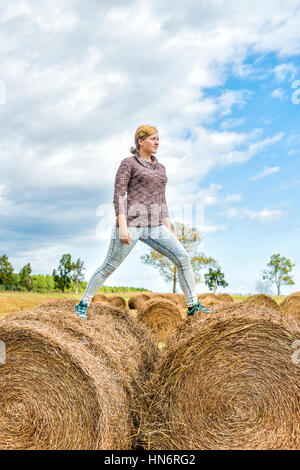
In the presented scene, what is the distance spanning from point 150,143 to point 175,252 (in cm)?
112

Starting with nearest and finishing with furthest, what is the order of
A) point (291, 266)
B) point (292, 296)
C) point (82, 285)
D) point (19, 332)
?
point (19, 332)
point (292, 296)
point (82, 285)
point (291, 266)

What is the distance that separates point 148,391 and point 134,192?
1.87 m

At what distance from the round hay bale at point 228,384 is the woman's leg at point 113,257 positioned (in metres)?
1.16

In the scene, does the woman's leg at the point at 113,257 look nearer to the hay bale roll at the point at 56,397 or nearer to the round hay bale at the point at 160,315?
the hay bale roll at the point at 56,397

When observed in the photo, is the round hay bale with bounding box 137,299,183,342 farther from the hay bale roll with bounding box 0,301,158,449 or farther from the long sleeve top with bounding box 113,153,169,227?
the hay bale roll with bounding box 0,301,158,449

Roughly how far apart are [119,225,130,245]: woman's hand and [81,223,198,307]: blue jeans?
0.19ft

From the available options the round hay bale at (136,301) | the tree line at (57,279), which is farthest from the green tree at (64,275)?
the round hay bale at (136,301)

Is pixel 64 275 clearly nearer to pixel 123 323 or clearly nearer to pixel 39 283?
pixel 39 283

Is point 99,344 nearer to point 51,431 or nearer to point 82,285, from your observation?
point 51,431

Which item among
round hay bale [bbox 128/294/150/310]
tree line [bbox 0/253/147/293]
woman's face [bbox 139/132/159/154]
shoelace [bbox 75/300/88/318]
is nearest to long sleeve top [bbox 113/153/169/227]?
woman's face [bbox 139/132/159/154]

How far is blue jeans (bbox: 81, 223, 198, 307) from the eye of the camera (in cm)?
397

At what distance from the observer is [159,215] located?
4.14m

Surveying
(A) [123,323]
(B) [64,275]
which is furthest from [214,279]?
(A) [123,323]
